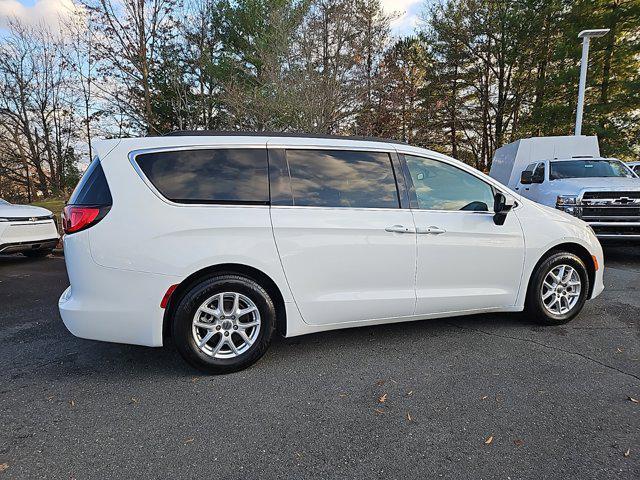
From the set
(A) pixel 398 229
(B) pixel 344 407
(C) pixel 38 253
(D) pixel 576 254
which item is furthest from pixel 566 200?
(C) pixel 38 253

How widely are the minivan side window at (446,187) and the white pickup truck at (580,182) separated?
456cm

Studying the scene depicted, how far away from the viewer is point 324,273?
3119mm

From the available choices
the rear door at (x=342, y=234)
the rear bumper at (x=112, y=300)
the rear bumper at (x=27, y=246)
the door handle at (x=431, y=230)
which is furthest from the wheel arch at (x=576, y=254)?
the rear bumper at (x=27, y=246)

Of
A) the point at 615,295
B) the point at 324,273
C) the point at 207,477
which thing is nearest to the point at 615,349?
the point at 615,295

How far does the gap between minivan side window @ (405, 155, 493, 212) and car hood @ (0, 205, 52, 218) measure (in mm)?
6859

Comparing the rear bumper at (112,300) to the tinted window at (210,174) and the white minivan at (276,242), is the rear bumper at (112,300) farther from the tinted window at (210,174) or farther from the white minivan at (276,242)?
the tinted window at (210,174)

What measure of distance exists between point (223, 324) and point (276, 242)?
29.4 inches

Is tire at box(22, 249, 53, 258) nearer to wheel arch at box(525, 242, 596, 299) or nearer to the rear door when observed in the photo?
the rear door

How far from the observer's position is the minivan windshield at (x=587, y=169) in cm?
850

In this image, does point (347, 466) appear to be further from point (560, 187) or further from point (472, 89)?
point (472, 89)

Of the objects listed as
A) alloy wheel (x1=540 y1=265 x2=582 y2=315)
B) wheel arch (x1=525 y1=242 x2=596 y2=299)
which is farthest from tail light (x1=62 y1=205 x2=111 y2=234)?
alloy wheel (x1=540 y1=265 x2=582 y2=315)

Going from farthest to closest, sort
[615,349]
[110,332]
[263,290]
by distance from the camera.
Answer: [615,349], [263,290], [110,332]

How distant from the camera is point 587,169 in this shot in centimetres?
867

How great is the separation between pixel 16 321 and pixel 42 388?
1.93 metres
